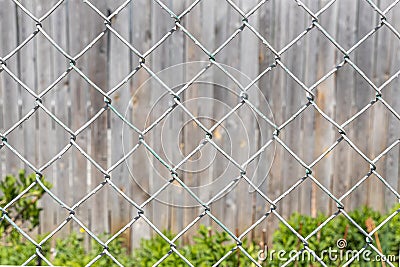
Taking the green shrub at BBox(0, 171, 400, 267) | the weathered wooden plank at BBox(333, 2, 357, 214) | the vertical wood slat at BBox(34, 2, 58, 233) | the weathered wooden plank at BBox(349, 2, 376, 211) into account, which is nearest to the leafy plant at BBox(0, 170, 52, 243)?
the green shrub at BBox(0, 171, 400, 267)

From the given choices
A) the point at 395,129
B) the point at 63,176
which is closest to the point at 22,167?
the point at 63,176

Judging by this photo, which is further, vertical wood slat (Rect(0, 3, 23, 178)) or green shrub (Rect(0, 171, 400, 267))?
vertical wood slat (Rect(0, 3, 23, 178))

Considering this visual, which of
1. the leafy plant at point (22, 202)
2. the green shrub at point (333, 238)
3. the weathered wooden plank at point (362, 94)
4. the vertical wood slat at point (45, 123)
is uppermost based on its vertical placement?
the vertical wood slat at point (45, 123)

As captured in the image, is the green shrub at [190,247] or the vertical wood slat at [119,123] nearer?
the green shrub at [190,247]

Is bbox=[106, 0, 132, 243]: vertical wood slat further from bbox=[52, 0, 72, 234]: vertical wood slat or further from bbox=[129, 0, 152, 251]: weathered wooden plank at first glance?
bbox=[52, 0, 72, 234]: vertical wood slat

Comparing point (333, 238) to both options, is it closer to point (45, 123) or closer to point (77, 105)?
point (77, 105)

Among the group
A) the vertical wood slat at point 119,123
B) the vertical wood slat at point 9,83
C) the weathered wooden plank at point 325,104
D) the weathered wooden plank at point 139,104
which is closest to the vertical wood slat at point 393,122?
the weathered wooden plank at point 325,104

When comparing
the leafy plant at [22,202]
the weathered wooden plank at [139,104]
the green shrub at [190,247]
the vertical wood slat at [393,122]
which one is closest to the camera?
the green shrub at [190,247]

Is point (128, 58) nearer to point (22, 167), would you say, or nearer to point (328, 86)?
point (22, 167)

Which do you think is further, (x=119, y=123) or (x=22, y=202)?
(x=119, y=123)

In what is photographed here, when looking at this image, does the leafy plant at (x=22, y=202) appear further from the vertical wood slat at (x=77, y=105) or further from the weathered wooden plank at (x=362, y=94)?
the weathered wooden plank at (x=362, y=94)

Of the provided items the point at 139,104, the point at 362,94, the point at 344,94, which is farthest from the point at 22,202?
the point at 362,94

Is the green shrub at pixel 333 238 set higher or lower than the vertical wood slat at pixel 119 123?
lower

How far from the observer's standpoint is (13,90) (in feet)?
12.2
